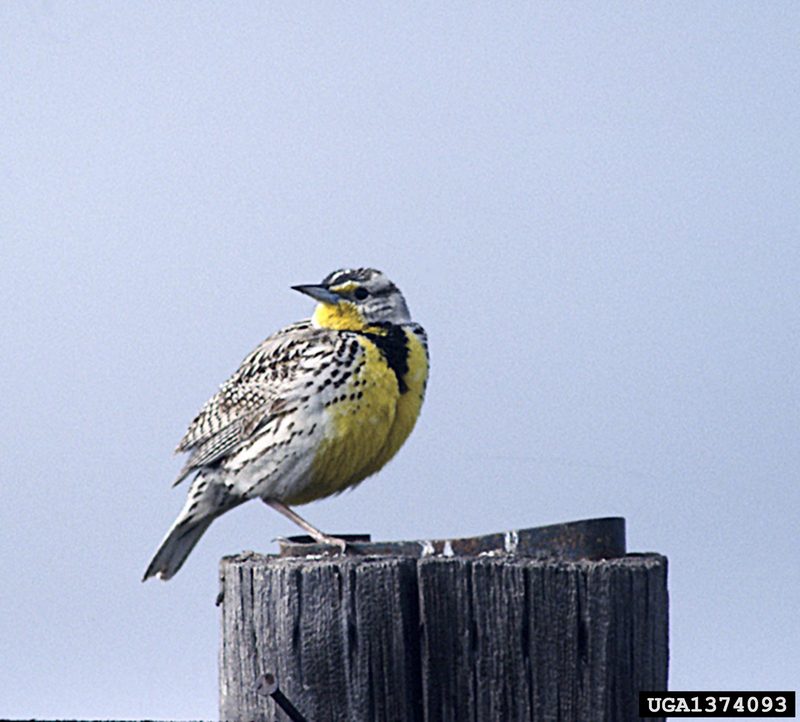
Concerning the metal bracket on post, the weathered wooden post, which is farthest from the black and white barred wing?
the weathered wooden post

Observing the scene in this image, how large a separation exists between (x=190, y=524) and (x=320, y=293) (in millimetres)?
979

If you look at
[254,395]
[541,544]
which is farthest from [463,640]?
[254,395]

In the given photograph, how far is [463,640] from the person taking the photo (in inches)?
138

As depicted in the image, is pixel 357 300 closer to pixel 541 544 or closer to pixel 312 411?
pixel 312 411

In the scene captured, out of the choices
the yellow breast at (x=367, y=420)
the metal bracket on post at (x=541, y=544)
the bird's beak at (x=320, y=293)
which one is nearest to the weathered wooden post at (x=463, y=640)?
the metal bracket on post at (x=541, y=544)

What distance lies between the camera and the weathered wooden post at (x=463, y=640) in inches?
137

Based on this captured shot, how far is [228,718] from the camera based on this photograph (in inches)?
146

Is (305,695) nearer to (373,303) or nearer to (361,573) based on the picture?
(361,573)

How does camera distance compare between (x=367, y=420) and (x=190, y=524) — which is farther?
(x=190, y=524)

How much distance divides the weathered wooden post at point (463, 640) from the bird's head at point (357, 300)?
9.03 ft

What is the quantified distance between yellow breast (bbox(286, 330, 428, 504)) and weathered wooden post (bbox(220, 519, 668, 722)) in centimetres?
232

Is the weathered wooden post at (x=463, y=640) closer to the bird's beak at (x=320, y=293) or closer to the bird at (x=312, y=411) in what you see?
the bird at (x=312, y=411)

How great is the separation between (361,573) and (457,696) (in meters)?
0.32

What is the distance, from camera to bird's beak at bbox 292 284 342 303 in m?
6.24
